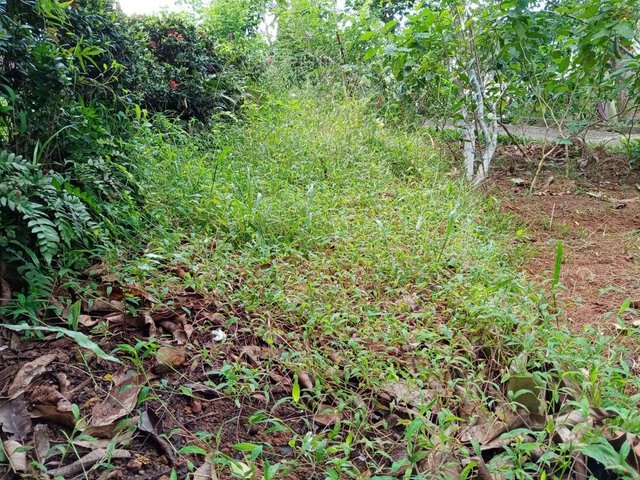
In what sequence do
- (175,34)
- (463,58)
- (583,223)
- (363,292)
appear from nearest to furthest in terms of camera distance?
(363,292)
(583,223)
(463,58)
(175,34)

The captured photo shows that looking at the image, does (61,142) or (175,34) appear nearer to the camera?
(61,142)

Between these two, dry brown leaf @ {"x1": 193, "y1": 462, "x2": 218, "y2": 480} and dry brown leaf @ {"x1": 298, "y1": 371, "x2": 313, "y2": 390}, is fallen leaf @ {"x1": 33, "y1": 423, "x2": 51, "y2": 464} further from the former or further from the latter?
dry brown leaf @ {"x1": 298, "y1": 371, "x2": 313, "y2": 390}

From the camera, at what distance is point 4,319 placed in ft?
4.81

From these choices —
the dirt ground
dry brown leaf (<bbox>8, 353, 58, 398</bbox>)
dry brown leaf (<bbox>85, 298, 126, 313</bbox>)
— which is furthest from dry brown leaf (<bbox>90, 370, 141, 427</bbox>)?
the dirt ground

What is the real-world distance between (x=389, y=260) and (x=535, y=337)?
739mm

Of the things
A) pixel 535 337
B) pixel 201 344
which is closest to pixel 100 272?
pixel 201 344

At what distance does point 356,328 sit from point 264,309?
0.38 metres

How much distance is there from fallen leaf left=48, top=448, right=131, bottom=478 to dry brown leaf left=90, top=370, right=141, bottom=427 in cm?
9

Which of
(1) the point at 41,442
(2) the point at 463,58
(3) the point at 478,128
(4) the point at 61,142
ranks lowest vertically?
(1) the point at 41,442

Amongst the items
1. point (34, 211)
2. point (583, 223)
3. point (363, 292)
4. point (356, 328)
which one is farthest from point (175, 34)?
point (583, 223)

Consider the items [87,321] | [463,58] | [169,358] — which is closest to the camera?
[169,358]

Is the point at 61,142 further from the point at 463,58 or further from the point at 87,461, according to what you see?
the point at 463,58

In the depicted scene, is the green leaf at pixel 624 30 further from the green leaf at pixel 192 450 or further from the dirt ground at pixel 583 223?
the green leaf at pixel 192 450

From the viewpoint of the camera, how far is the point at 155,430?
124 centimetres
